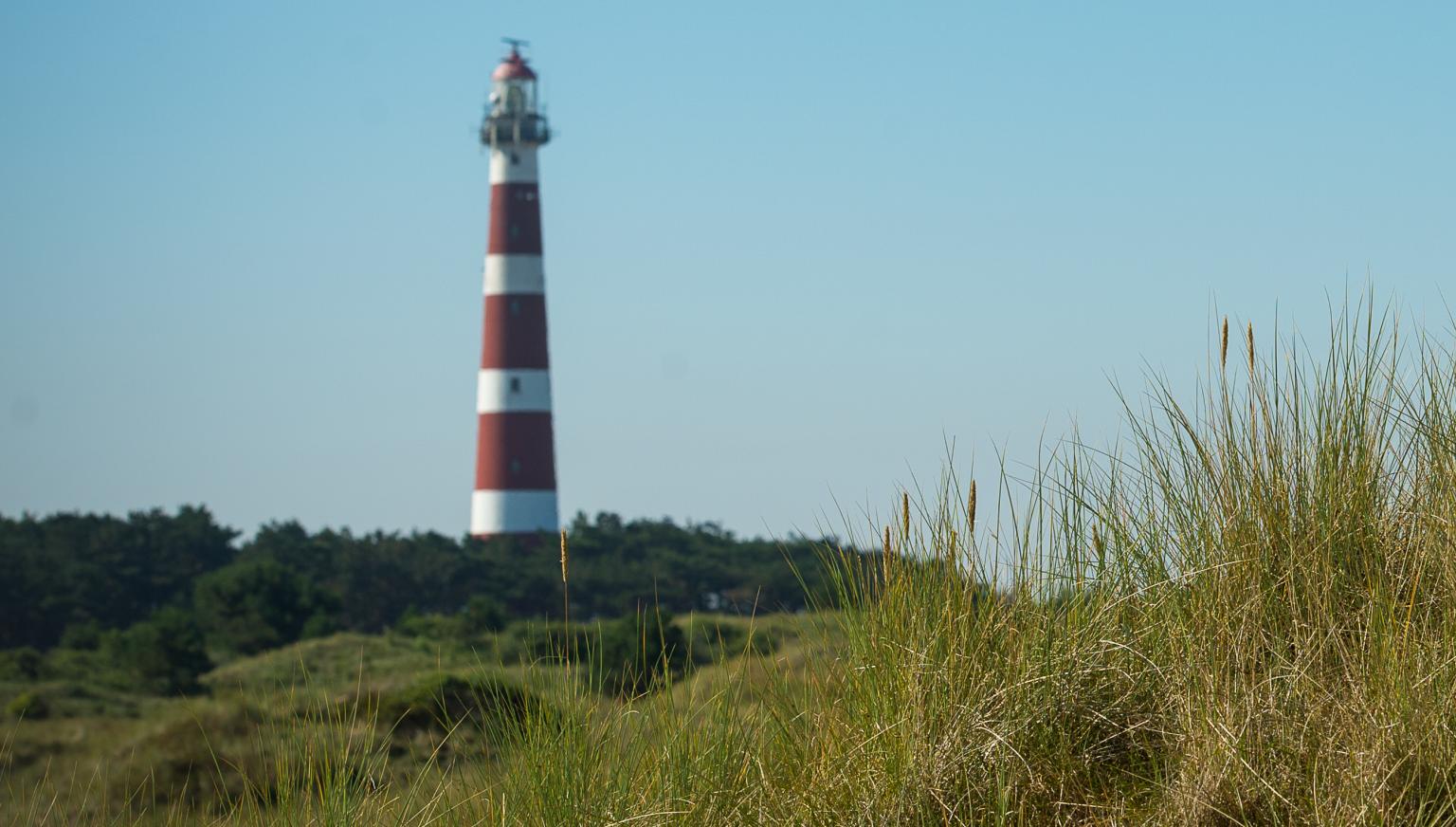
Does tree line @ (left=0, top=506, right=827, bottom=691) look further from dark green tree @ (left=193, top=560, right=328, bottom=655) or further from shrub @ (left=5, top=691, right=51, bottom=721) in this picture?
shrub @ (left=5, top=691, right=51, bottom=721)

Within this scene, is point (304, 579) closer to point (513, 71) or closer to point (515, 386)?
point (515, 386)

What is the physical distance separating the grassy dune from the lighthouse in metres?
26.1

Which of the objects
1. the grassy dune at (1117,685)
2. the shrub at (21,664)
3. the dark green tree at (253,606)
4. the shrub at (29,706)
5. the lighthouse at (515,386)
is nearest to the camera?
the grassy dune at (1117,685)

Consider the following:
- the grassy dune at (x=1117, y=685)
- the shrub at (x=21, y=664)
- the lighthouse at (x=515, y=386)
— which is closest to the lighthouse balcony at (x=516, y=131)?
the lighthouse at (x=515, y=386)

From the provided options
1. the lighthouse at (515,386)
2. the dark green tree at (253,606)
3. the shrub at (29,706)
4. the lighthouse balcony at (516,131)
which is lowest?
the shrub at (29,706)

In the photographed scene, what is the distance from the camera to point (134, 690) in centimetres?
1934

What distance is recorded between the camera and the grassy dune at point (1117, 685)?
2338mm

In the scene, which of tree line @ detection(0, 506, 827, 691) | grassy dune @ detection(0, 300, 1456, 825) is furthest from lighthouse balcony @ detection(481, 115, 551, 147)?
grassy dune @ detection(0, 300, 1456, 825)

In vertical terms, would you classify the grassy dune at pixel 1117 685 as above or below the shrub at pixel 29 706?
above

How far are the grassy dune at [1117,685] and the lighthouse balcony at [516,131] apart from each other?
1135 inches

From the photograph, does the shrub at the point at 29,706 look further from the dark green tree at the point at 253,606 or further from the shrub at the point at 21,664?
the dark green tree at the point at 253,606

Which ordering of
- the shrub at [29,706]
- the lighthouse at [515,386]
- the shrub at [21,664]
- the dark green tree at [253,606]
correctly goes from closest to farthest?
the shrub at [29,706]
the shrub at [21,664]
the dark green tree at [253,606]
the lighthouse at [515,386]

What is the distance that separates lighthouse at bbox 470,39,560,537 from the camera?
29.1 metres

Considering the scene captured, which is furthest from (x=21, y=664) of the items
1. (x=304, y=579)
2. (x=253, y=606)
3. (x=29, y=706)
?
(x=304, y=579)
